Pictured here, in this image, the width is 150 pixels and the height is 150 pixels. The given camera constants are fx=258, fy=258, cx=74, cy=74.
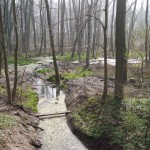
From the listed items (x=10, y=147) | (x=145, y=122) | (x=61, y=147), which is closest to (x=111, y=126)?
(x=145, y=122)

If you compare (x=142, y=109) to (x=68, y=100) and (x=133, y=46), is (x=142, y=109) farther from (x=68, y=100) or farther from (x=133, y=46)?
(x=68, y=100)

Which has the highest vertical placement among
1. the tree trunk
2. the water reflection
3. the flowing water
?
the tree trunk

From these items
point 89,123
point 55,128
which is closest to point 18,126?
point 55,128

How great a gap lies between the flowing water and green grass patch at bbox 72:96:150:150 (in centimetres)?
56

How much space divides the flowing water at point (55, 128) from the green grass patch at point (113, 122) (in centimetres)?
56

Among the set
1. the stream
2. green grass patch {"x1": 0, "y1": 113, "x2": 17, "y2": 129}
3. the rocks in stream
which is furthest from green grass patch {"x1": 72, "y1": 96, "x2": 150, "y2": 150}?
green grass patch {"x1": 0, "y1": 113, "x2": 17, "y2": 129}

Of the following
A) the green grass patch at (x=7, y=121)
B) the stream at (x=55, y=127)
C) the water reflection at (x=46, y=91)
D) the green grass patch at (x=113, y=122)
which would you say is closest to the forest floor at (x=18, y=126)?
the green grass patch at (x=7, y=121)

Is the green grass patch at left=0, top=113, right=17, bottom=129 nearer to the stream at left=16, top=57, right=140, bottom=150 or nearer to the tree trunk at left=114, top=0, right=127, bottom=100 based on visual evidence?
the stream at left=16, top=57, right=140, bottom=150

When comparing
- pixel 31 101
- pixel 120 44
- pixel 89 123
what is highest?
pixel 120 44

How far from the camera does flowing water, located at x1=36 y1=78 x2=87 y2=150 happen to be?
363 inches

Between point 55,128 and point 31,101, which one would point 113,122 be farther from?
point 31,101

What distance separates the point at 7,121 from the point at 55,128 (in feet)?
7.31

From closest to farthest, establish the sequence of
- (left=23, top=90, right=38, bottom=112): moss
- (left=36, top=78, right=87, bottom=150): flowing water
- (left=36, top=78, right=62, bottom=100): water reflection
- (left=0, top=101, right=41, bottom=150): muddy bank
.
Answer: (left=0, top=101, right=41, bottom=150): muddy bank, (left=36, top=78, right=87, bottom=150): flowing water, (left=23, top=90, right=38, bottom=112): moss, (left=36, top=78, right=62, bottom=100): water reflection

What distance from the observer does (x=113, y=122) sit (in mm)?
9359
